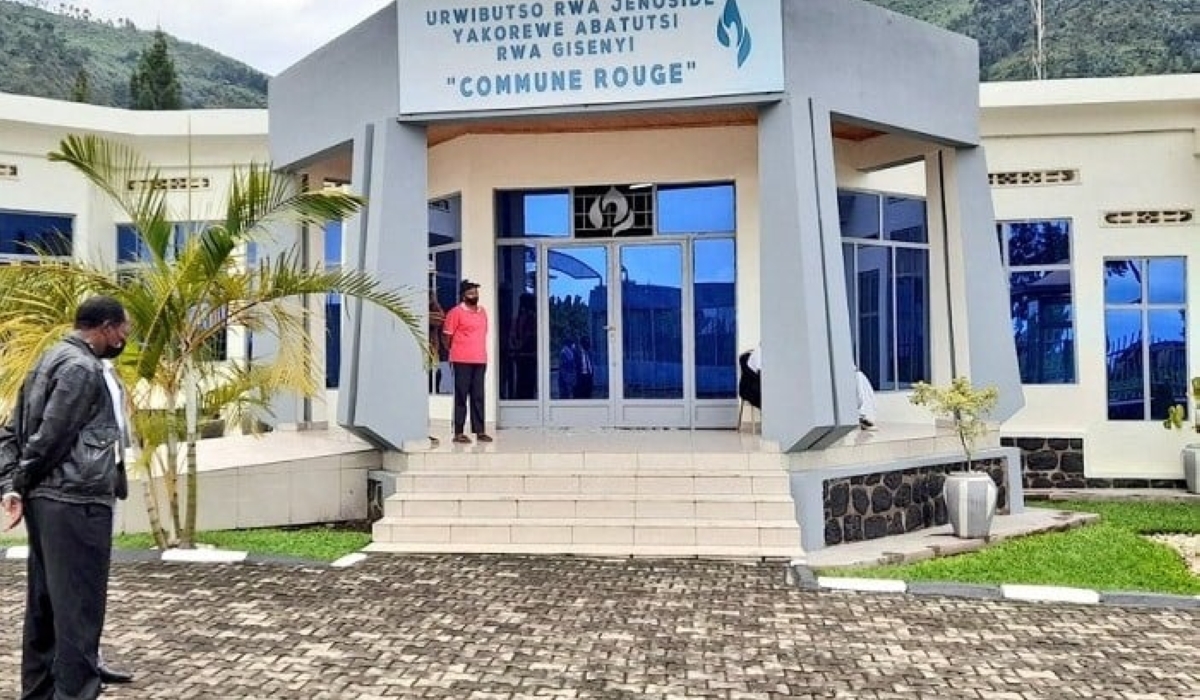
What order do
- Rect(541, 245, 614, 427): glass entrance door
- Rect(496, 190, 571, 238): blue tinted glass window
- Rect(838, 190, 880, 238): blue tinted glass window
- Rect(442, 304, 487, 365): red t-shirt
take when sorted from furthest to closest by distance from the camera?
Rect(838, 190, 880, 238): blue tinted glass window, Rect(496, 190, 571, 238): blue tinted glass window, Rect(541, 245, 614, 427): glass entrance door, Rect(442, 304, 487, 365): red t-shirt

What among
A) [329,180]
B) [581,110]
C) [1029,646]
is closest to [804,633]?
[1029,646]

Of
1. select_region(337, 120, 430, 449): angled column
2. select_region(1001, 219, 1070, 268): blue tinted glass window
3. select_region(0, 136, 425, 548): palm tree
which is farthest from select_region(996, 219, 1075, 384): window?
select_region(0, 136, 425, 548): palm tree

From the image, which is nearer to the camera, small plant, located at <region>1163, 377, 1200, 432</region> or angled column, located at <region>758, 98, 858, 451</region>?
angled column, located at <region>758, 98, 858, 451</region>

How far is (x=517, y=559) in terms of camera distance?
7879mm

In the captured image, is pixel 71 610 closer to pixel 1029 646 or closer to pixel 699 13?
pixel 1029 646

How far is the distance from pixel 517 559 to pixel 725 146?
602cm

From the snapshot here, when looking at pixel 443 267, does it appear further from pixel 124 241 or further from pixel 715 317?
pixel 124 241

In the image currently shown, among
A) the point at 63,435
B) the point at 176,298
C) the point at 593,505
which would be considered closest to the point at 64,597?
the point at 63,435

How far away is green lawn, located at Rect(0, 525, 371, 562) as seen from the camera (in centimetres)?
797

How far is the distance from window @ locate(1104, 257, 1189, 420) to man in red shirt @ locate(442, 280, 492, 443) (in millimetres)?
8925

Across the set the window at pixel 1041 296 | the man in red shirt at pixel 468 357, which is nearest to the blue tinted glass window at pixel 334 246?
the man in red shirt at pixel 468 357

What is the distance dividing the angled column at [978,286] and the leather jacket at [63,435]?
9264 millimetres

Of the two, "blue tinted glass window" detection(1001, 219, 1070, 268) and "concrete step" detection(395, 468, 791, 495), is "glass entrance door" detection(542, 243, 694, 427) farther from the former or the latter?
"blue tinted glass window" detection(1001, 219, 1070, 268)

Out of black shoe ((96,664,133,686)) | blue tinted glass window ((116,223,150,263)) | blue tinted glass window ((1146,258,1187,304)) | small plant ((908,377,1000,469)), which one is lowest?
black shoe ((96,664,133,686))
